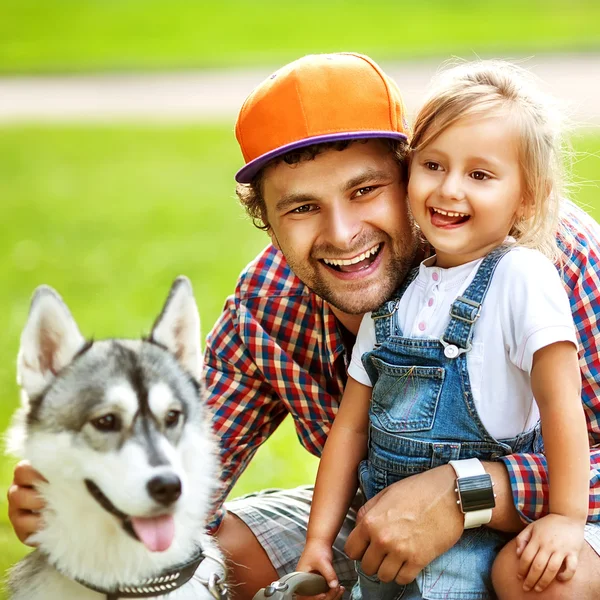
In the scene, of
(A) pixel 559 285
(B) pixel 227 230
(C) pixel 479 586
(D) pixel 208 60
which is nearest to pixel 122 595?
(C) pixel 479 586

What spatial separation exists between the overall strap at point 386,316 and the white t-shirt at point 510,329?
0.11 m

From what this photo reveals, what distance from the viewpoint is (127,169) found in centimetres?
1439

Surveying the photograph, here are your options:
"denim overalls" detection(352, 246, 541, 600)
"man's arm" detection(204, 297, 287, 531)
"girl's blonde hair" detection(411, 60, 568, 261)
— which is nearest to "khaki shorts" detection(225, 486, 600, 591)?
"man's arm" detection(204, 297, 287, 531)

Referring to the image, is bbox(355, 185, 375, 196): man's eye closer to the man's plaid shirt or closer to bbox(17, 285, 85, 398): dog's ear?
the man's plaid shirt

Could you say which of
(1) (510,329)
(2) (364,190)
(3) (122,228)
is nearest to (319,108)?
(2) (364,190)

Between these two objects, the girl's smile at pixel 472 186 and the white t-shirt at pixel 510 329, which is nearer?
the white t-shirt at pixel 510 329

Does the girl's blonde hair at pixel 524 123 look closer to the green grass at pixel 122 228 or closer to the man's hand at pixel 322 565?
the man's hand at pixel 322 565

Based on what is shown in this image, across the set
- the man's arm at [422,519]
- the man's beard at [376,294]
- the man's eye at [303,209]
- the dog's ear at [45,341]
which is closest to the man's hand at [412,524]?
the man's arm at [422,519]

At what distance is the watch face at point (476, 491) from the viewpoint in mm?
2508

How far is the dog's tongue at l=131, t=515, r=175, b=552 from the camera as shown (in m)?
1.98

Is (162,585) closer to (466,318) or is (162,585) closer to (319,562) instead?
(319,562)

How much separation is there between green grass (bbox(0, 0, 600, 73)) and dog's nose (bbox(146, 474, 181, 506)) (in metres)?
19.9

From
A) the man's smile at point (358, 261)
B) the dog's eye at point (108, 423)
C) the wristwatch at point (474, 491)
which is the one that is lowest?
the wristwatch at point (474, 491)

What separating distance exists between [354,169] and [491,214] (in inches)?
18.7
